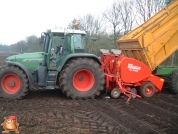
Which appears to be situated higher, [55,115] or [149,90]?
[149,90]

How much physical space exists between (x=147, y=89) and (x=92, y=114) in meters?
2.77

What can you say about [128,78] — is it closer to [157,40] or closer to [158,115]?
[157,40]

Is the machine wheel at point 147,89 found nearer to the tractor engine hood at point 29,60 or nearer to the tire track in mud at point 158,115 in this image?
the tire track in mud at point 158,115

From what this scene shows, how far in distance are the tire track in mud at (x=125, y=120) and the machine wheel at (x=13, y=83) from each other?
199 cm

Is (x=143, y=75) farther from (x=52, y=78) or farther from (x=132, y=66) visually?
(x=52, y=78)

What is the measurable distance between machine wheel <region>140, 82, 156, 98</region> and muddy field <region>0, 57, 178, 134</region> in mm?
232

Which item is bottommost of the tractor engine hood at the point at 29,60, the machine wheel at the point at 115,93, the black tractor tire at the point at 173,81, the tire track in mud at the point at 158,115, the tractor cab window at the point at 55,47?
the tire track in mud at the point at 158,115

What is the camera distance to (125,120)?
516 centimetres

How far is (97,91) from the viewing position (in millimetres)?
7273

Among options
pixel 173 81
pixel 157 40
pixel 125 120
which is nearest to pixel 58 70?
pixel 125 120

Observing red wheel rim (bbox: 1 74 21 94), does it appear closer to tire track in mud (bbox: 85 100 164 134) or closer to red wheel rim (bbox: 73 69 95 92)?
red wheel rim (bbox: 73 69 95 92)

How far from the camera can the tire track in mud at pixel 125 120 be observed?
4.58 metres

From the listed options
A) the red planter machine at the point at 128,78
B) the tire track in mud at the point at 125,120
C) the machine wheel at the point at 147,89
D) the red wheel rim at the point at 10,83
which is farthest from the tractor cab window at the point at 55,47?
the machine wheel at the point at 147,89

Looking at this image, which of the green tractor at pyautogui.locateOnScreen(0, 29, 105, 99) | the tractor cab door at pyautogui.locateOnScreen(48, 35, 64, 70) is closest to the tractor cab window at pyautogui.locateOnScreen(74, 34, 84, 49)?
the green tractor at pyautogui.locateOnScreen(0, 29, 105, 99)
